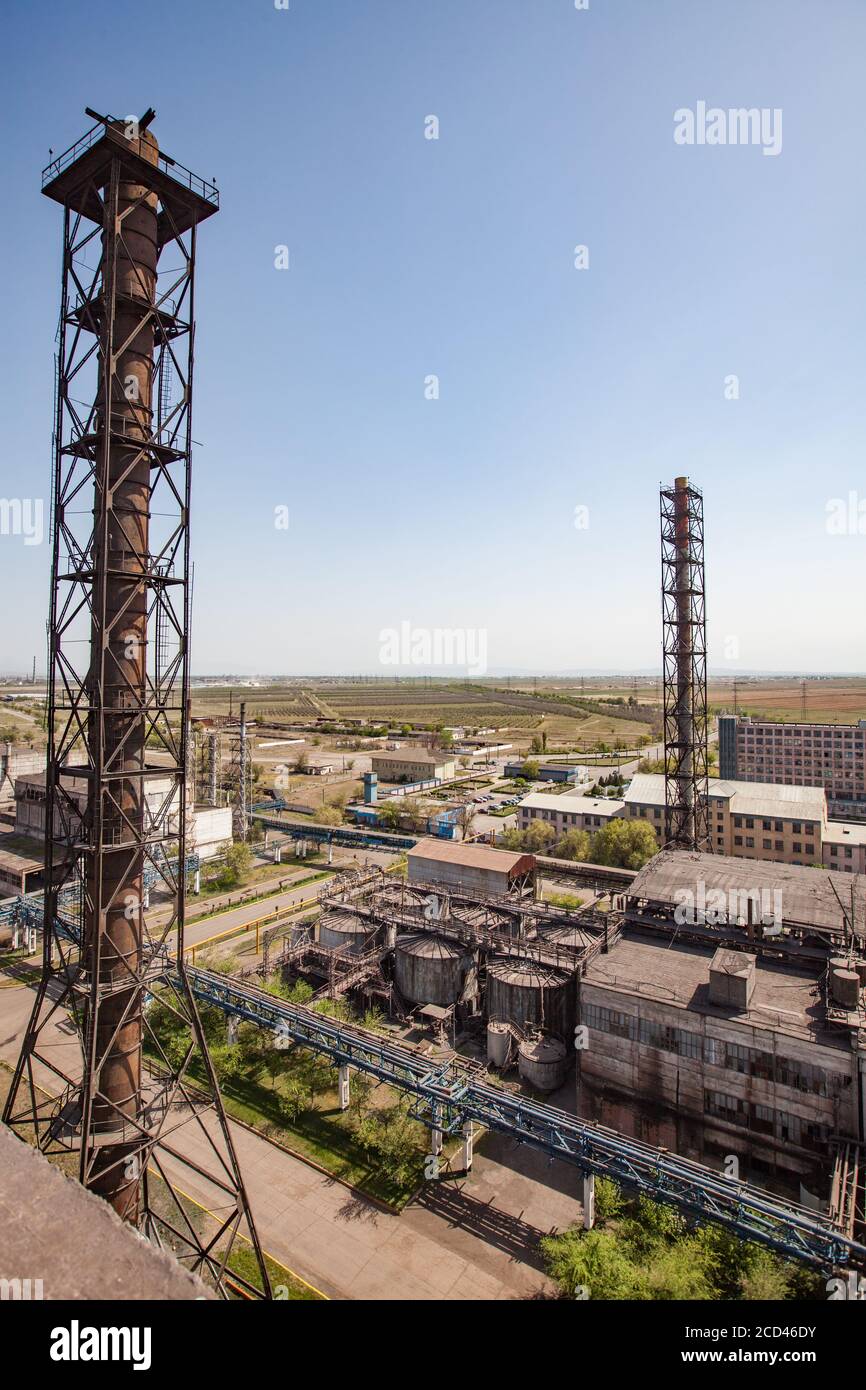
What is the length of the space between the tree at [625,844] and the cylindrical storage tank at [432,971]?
845 inches

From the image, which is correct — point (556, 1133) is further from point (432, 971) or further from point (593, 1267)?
point (432, 971)

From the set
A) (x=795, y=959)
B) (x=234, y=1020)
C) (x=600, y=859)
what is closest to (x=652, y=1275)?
(x=795, y=959)

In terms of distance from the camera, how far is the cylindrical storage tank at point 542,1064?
2408cm

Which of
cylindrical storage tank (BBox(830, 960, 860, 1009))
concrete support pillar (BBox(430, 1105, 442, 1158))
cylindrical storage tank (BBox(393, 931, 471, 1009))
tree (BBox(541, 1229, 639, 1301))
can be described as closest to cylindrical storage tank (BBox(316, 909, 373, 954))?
cylindrical storage tank (BBox(393, 931, 471, 1009))

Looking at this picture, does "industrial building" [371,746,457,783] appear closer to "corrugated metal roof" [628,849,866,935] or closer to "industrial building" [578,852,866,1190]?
"corrugated metal roof" [628,849,866,935]

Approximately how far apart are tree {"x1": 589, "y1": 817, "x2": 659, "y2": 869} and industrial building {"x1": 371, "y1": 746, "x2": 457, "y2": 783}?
130ft

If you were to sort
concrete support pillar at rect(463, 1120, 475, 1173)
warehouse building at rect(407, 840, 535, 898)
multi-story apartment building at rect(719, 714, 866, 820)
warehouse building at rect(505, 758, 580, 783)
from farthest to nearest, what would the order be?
warehouse building at rect(505, 758, 580, 783) → multi-story apartment building at rect(719, 714, 866, 820) → warehouse building at rect(407, 840, 535, 898) → concrete support pillar at rect(463, 1120, 475, 1173)

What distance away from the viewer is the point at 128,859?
14031mm

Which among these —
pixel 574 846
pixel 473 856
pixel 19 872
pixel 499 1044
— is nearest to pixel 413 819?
pixel 574 846

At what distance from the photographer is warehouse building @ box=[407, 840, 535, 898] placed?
119 feet

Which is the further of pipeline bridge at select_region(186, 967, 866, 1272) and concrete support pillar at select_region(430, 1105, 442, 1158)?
concrete support pillar at select_region(430, 1105, 442, 1158)
